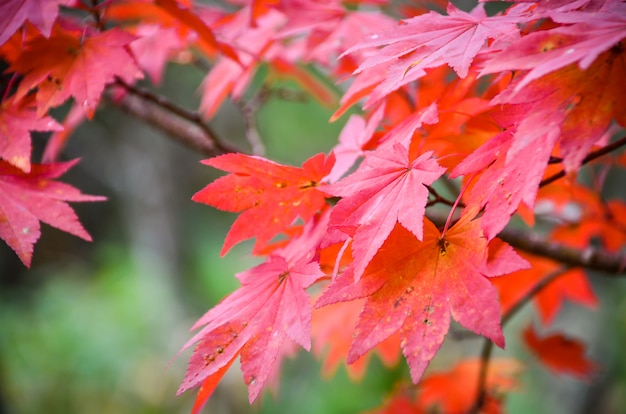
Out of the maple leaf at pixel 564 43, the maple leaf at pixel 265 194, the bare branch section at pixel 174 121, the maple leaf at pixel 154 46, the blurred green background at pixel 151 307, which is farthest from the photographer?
the blurred green background at pixel 151 307

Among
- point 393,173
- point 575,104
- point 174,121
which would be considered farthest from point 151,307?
point 575,104

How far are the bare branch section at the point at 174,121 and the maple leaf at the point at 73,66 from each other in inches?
5.7

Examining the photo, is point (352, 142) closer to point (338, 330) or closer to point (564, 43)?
point (564, 43)

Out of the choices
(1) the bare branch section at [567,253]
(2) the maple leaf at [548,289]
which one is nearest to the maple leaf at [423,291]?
(1) the bare branch section at [567,253]

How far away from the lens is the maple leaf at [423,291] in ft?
1.46

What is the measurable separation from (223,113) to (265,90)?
12.6ft

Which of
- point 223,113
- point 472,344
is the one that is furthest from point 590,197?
point 223,113

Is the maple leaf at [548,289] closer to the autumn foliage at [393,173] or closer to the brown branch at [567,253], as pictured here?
the brown branch at [567,253]

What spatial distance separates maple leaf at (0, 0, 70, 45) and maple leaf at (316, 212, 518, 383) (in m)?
0.46

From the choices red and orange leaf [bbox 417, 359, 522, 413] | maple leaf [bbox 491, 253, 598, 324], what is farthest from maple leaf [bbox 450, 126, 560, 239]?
red and orange leaf [bbox 417, 359, 522, 413]

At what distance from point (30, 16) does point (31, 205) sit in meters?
0.22

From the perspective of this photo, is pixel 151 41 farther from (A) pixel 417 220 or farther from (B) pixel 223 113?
(B) pixel 223 113

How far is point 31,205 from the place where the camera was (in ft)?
1.98

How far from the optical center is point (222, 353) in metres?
0.50
